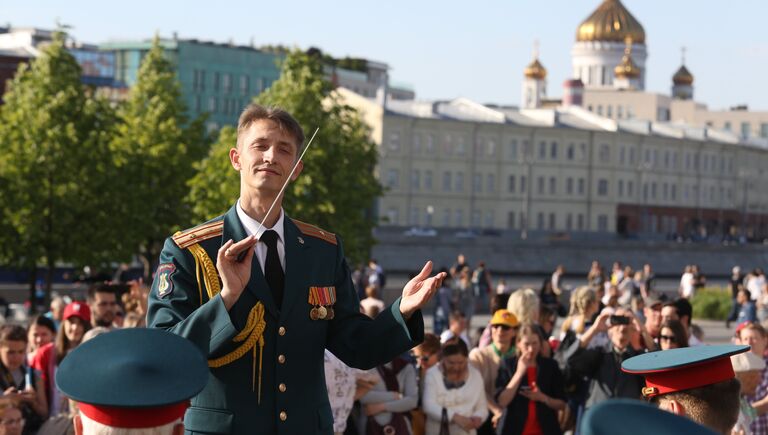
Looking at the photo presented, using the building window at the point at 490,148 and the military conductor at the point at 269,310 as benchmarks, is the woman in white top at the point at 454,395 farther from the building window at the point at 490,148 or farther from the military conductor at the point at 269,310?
the building window at the point at 490,148

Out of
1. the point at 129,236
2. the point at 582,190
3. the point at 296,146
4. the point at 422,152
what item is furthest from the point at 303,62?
the point at 582,190

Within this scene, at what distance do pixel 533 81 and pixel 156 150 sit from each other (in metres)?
90.9

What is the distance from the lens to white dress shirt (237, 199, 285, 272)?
5.34 metres

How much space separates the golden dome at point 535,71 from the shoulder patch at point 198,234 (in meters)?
132

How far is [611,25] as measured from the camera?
143m

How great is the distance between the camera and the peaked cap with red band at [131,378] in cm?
372

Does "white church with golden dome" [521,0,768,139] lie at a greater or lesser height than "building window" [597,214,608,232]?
greater

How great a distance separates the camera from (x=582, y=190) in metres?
112

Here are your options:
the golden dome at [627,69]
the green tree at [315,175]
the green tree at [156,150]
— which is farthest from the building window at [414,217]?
the green tree at [315,175]

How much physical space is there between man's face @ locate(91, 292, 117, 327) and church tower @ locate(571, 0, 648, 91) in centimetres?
13233

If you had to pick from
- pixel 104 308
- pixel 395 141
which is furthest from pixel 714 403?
pixel 395 141

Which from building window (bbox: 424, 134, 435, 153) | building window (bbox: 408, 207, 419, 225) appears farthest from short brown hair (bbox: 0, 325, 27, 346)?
building window (bbox: 424, 134, 435, 153)

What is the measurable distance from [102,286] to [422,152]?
9297 cm

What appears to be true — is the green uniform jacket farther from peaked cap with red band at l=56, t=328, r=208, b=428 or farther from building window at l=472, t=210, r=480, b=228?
building window at l=472, t=210, r=480, b=228
